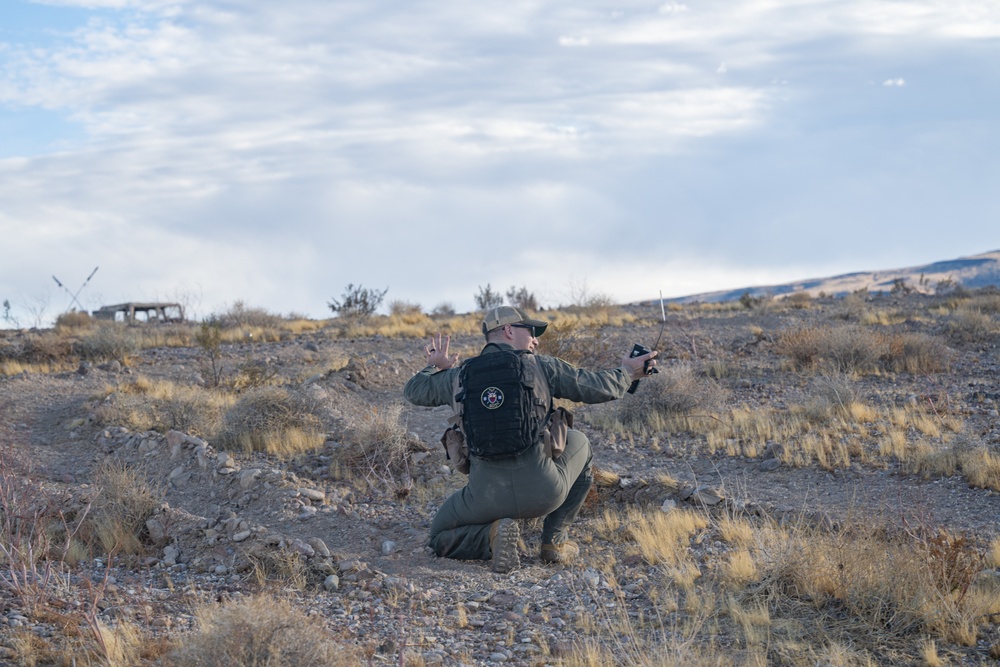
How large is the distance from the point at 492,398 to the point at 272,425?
4831 millimetres

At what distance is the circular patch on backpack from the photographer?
5305 mm

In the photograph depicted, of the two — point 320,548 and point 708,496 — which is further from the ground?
point 320,548

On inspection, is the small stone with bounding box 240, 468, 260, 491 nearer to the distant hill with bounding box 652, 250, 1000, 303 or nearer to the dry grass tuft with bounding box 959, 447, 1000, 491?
the dry grass tuft with bounding box 959, 447, 1000, 491

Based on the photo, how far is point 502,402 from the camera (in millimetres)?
5305

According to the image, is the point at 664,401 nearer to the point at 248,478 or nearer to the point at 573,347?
the point at 573,347

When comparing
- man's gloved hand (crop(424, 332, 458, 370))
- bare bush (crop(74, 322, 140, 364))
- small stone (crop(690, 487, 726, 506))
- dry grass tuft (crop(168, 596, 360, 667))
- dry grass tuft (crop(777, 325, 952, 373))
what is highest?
bare bush (crop(74, 322, 140, 364))

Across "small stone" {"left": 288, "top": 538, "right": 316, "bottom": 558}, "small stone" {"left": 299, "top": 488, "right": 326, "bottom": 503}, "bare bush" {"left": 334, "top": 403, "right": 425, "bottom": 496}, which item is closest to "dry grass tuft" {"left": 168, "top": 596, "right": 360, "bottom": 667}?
"small stone" {"left": 288, "top": 538, "right": 316, "bottom": 558}

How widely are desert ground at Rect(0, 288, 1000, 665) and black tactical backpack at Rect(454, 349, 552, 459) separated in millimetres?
862

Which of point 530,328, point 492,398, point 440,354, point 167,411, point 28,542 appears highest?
point 530,328

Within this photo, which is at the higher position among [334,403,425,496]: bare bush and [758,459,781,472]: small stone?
[334,403,425,496]: bare bush

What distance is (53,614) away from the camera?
14.5 feet

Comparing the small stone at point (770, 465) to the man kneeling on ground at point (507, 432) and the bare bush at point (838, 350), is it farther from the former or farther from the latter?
the bare bush at point (838, 350)


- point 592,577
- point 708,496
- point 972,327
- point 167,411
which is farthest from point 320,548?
point 972,327

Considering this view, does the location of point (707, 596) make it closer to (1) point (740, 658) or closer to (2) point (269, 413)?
(1) point (740, 658)
